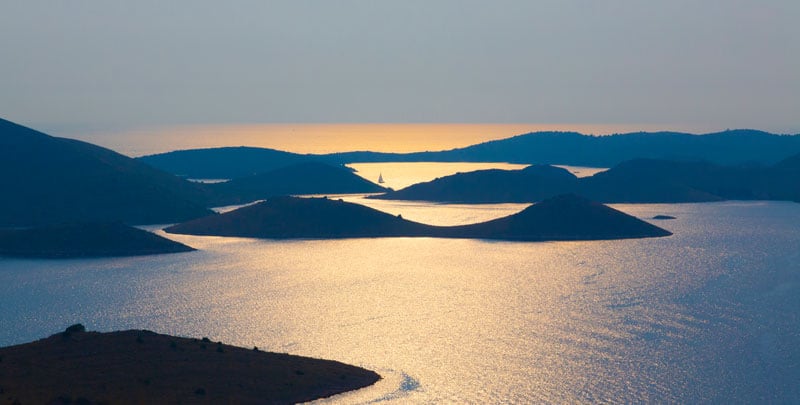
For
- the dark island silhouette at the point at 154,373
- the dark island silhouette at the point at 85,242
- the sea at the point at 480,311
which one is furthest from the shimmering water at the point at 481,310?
the dark island silhouette at the point at 85,242

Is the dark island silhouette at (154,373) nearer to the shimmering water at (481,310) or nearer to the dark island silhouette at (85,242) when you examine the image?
the shimmering water at (481,310)

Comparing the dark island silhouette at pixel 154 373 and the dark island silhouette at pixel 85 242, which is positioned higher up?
the dark island silhouette at pixel 85 242

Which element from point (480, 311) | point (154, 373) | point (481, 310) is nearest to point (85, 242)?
point (481, 310)

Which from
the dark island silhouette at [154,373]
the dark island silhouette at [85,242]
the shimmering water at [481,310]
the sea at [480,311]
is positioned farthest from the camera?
the dark island silhouette at [85,242]

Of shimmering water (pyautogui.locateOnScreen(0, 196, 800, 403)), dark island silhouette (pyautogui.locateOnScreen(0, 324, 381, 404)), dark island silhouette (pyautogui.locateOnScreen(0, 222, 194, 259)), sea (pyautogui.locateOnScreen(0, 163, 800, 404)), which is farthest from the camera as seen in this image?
dark island silhouette (pyautogui.locateOnScreen(0, 222, 194, 259))

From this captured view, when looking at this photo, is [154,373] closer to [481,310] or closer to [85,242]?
[481,310]

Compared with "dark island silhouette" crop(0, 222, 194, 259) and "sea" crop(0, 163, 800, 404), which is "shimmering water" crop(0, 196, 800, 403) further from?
"dark island silhouette" crop(0, 222, 194, 259)

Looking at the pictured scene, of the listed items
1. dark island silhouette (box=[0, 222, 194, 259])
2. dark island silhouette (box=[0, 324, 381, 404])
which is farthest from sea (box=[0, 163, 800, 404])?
dark island silhouette (box=[0, 222, 194, 259])

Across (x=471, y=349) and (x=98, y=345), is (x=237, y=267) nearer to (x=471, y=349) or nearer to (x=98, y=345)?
(x=471, y=349)
